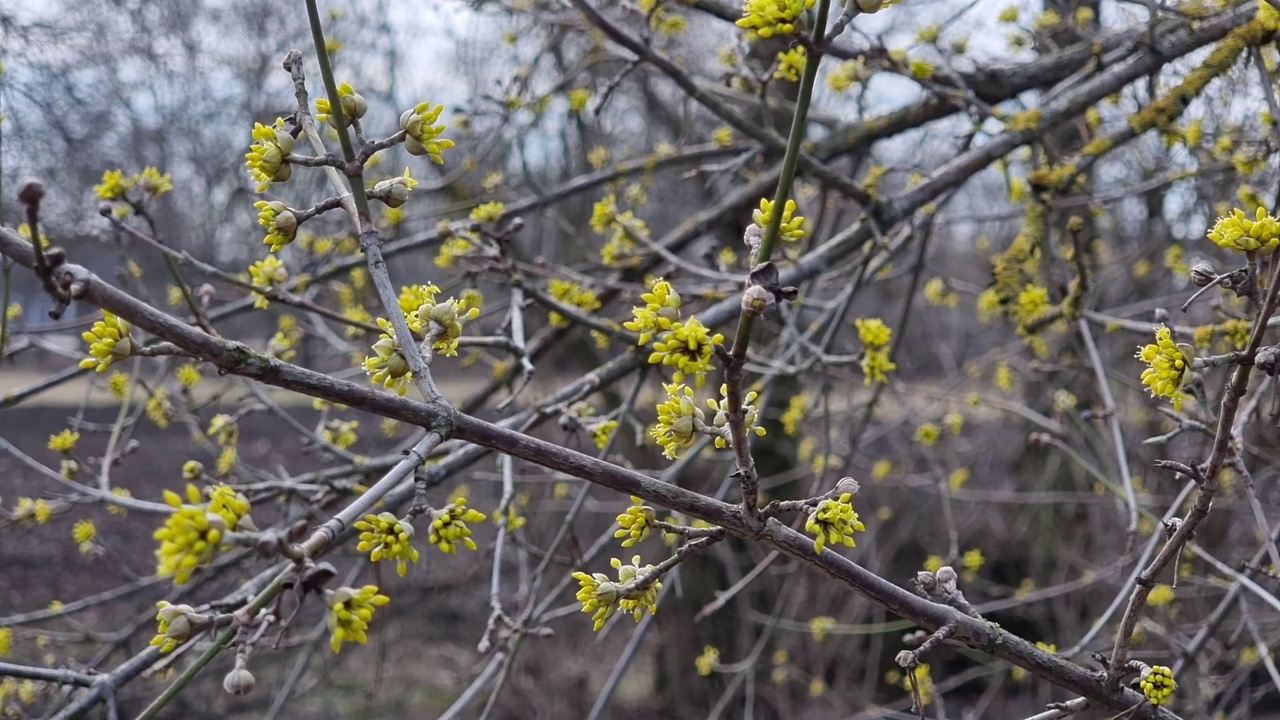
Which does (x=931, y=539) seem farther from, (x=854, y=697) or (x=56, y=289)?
(x=56, y=289)

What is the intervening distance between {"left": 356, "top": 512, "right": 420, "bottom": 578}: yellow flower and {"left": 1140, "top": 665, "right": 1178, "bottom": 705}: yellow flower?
1.36 m

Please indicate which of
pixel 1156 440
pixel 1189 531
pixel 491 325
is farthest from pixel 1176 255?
pixel 491 325

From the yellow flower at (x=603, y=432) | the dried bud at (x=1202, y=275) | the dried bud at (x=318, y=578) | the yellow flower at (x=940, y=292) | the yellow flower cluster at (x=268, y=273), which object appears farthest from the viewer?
the yellow flower at (x=940, y=292)

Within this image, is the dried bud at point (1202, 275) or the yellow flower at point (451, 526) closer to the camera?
the yellow flower at point (451, 526)

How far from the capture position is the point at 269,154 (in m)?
1.33

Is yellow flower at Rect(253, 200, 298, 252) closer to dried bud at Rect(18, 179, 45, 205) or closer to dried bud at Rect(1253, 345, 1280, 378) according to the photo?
dried bud at Rect(18, 179, 45, 205)

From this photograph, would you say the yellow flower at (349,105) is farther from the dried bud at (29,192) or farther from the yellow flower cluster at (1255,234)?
the yellow flower cluster at (1255,234)

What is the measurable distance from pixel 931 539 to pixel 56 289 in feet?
24.9

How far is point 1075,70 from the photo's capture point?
3672mm

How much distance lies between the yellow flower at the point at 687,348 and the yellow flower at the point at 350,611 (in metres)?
0.48

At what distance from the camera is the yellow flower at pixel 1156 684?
5.21 ft

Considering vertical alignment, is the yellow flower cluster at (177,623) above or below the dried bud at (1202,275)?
below

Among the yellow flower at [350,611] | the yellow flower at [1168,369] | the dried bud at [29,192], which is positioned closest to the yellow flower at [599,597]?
the yellow flower at [350,611]

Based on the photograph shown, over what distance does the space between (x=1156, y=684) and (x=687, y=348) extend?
1.21 m
